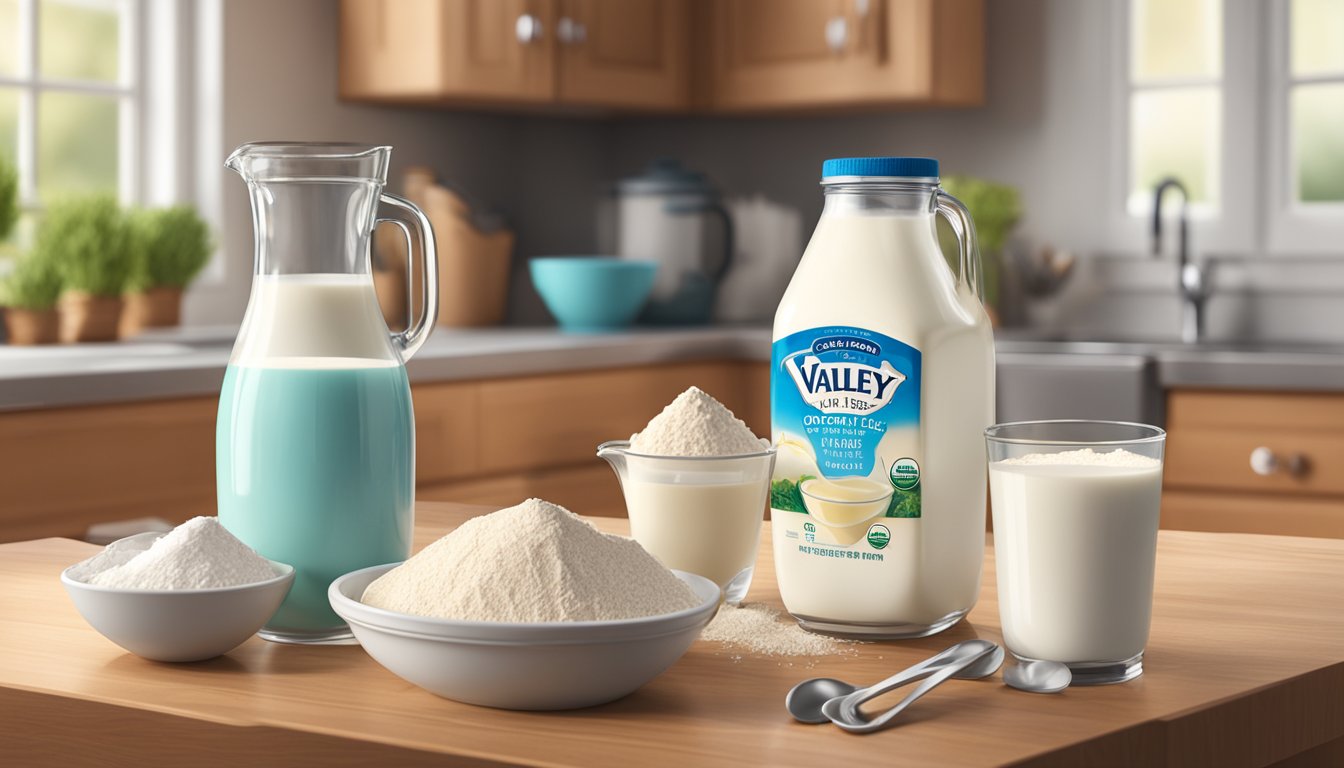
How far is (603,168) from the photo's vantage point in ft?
13.3

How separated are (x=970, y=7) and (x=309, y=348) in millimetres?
2887

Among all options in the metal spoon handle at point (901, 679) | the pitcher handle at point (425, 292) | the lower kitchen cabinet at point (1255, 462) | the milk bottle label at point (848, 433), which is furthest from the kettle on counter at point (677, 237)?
the metal spoon handle at point (901, 679)

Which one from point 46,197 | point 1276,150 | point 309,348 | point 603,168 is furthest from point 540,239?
point 309,348

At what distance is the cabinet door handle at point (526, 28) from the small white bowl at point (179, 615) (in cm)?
263

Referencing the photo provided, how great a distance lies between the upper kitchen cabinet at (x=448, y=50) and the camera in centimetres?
314

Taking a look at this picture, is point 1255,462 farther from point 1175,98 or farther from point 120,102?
point 120,102

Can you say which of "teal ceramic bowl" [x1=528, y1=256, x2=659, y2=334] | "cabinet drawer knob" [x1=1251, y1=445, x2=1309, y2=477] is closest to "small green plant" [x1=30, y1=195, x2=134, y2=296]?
"teal ceramic bowl" [x1=528, y1=256, x2=659, y2=334]

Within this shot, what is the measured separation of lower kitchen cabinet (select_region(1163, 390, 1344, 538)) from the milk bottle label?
6.57 ft

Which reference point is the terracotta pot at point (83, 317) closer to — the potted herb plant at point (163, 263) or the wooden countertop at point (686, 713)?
the potted herb plant at point (163, 263)

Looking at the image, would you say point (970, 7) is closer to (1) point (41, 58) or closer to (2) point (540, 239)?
(2) point (540, 239)

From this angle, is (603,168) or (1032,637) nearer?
(1032,637)

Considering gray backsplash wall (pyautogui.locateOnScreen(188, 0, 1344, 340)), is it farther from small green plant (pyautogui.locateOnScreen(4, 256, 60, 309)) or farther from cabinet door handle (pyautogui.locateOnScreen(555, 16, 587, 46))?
small green plant (pyautogui.locateOnScreen(4, 256, 60, 309))

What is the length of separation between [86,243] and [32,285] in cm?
11

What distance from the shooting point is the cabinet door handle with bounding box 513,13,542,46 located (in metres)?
3.25
